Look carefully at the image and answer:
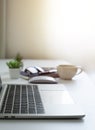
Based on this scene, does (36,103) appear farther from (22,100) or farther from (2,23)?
(2,23)

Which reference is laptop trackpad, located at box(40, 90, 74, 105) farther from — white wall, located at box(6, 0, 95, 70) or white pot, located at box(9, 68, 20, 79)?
white wall, located at box(6, 0, 95, 70)

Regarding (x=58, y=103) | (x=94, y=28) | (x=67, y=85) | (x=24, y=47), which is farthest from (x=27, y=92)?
(x=94, y=28)

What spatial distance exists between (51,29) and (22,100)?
1619 millimetres

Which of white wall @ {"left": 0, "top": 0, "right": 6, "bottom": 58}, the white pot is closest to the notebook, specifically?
the white pot

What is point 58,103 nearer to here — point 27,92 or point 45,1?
point 27,92

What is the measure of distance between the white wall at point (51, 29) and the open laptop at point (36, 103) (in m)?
1.33

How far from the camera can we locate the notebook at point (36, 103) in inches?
29.4

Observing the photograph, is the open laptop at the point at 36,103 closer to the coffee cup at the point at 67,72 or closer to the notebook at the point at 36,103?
the notebook at the point at 36,103

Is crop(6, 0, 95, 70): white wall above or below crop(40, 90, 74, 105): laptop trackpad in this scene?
above

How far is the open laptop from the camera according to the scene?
75 cm

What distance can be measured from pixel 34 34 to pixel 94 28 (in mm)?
613

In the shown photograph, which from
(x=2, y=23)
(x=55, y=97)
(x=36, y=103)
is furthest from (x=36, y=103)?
(x=2, y=23)

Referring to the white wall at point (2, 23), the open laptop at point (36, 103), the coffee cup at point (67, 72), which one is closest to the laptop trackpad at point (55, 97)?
the open laptop at point (36, 103)

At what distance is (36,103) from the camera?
2.81ft
